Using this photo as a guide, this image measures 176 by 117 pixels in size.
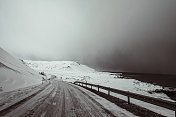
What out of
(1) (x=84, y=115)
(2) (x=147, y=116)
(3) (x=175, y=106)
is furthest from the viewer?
(2) (x=147, y=116)

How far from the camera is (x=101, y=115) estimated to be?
253 inches

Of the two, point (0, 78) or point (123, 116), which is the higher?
point (0, 78)

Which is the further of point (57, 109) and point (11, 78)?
point (11, 78)

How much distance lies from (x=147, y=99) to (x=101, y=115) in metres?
3.40

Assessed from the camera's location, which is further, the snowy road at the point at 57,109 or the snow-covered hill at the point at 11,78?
the snow-covered hill at the point at 11,78

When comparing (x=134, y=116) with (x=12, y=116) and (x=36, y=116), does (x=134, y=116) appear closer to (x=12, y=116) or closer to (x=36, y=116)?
(x=36, y=116)

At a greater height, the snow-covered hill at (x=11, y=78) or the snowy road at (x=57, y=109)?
the snow-covered hill at (x=11, y=78)

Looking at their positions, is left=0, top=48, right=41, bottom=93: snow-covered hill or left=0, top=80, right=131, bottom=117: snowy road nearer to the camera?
left=0, top=80, right=131, bottom=117: snowy road

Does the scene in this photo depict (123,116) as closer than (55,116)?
No

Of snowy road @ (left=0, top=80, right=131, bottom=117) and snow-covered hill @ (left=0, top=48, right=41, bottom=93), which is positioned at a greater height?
snow-covered hill @ (left=0, top=48, right=41, bottom=93)

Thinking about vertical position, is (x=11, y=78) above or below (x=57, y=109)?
above

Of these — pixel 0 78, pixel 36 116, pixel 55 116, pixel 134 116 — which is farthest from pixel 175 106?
A: pixel 0 78

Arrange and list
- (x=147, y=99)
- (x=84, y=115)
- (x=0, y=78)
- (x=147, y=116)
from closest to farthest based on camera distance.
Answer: (x=84, y=115) → (x=147, y=116) → (x=147, y=99) → (x=0, y=78)

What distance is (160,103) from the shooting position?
7031 millimetres
